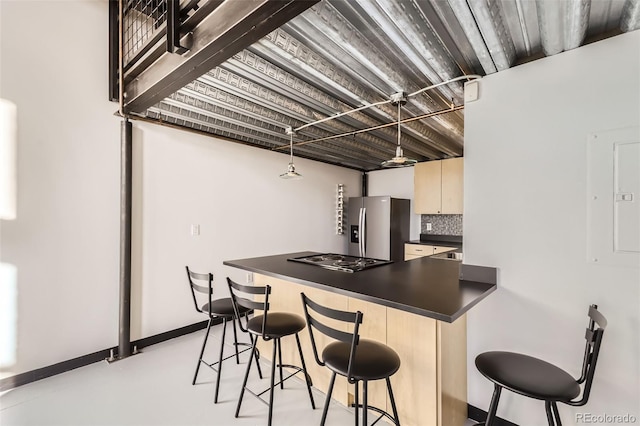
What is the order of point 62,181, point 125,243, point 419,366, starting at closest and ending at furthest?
1. point 419,366
2. point 62,181
3. point 125,243

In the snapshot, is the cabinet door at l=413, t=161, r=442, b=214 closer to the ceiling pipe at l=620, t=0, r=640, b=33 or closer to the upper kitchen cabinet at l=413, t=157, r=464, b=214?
the upper kitchen cabinet at l=413, t=157, r=464, b=214

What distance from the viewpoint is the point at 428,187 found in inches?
190

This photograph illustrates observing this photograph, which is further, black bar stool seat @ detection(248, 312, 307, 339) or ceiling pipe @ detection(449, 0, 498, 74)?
black bar stool seat @ detection(248, 312, 307, 339)

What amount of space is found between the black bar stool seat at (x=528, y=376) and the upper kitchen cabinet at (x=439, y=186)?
328 cm

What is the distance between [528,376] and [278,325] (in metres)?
1.42

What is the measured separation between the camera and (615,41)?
1.47 meters

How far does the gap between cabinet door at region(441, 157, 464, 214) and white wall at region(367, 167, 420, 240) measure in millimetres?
841

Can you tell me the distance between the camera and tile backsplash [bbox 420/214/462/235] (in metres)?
5.00

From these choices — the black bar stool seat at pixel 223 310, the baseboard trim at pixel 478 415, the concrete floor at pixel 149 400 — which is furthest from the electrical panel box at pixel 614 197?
the black bar stool seat at pixel 223 310

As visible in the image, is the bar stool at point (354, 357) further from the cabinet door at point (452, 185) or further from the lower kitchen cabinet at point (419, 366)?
the cabinet door at point (452, 185)

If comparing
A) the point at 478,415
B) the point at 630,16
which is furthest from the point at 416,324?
the point at 630,16

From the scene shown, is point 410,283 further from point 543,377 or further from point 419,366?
point 543,377

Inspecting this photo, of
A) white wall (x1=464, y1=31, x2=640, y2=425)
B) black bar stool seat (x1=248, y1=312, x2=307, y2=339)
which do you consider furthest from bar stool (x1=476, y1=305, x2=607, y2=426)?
black bar stool seat (x1=248, y1=312, x2=307, y2=339)

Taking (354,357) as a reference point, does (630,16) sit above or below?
above
